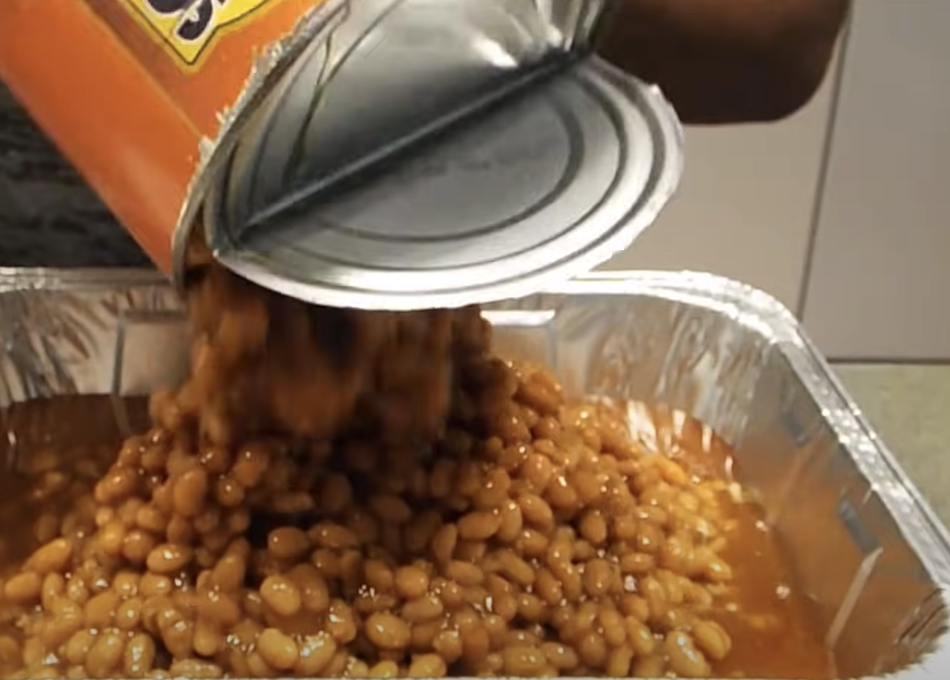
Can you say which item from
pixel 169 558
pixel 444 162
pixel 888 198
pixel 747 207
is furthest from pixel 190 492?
pixel 888 198

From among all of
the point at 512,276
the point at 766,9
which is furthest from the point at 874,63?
the point at 512,276

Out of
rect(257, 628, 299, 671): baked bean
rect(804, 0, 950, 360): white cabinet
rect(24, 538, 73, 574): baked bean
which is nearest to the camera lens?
rect(257, 628, 299, 671): baked bean

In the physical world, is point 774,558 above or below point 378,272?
below

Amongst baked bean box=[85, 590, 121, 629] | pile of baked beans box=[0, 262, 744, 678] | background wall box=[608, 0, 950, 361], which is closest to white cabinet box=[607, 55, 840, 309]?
background wall box=[608, 0, 950, 361]

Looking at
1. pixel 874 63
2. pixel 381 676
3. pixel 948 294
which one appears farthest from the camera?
pixel 948 294

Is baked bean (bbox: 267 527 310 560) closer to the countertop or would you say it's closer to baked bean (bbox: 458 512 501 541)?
baked bean (bbox: 458 512 501 541)

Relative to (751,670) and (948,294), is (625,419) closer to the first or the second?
(751,670)

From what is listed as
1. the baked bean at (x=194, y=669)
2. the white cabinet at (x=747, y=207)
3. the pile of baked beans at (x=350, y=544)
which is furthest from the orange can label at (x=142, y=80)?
Answer: the white cabinet at (x=747, y=207)

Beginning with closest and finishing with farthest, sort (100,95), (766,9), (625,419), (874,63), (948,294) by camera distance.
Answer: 1. (100,95)
2. (766,9)
3. (625,419)
4. (874,63)
5. (948,294)
